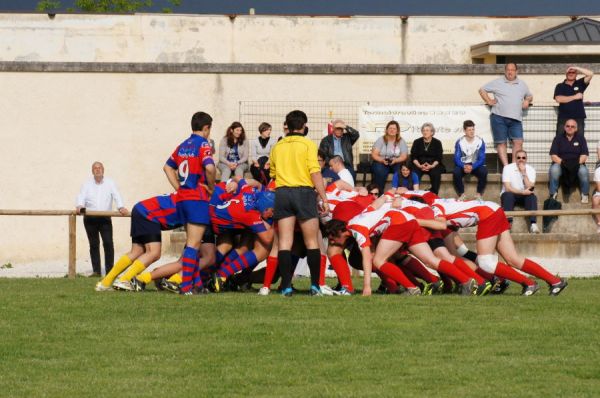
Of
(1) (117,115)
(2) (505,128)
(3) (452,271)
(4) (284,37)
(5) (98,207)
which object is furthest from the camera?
(4) (284,37)

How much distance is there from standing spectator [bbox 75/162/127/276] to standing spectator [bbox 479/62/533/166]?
6925 mm

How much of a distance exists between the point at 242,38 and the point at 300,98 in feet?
33.3

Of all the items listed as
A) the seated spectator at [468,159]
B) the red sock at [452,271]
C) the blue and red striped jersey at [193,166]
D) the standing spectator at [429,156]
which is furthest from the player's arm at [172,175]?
the seated spectator at [468,159]

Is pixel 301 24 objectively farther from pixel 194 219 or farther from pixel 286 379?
pixel 286 379

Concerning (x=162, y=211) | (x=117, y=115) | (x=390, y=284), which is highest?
(x=117, y=115)

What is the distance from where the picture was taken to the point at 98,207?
21078 mm

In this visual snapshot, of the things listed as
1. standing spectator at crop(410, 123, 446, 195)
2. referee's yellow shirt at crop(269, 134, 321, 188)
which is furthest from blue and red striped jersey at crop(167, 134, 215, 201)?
standing spectator at crop(410, 123, 446, 195)

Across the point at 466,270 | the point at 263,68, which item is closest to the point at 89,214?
the point at 263,68

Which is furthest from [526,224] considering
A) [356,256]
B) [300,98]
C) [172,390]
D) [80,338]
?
[172,390]

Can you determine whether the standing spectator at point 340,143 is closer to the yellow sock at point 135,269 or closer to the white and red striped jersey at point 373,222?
the yellow sock at point 135,269

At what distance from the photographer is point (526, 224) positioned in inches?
905

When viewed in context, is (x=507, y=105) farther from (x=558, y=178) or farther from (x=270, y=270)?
(x=270, y=270)

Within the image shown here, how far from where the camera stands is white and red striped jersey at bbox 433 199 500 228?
14656 millimetres

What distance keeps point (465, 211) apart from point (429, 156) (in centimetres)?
841
